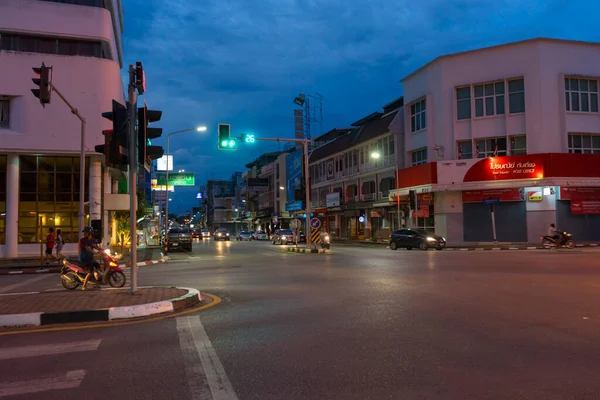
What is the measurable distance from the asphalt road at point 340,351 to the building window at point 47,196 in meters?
23.6

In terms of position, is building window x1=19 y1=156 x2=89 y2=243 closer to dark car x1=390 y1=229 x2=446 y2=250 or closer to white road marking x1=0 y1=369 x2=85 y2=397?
dark car x1=390 y1=229 x2=446 y2=250

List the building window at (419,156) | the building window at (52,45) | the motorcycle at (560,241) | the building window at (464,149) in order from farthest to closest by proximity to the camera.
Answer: the building window at (419,156) → the building window at (464,149) → the motorcycle at (560,241) → the building window at (52,45)

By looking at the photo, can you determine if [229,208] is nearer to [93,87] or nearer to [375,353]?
[93,87]

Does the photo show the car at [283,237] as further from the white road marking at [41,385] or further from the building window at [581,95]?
the white road marking at [41,385]

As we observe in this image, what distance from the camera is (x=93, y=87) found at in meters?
29.6

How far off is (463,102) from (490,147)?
4065 mm

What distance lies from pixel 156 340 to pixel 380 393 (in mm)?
3733

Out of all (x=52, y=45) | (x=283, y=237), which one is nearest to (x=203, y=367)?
(x=52, y=45)

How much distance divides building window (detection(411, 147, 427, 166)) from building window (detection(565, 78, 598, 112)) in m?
A: 10.9

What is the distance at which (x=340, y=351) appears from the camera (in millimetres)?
6328

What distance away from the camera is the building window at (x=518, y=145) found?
3588 centimetres

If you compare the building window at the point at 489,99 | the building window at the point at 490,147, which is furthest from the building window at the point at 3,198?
the building window at the point at 489,99

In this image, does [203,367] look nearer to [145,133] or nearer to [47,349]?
[47,349]

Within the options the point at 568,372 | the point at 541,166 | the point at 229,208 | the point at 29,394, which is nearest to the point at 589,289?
the point at 568,372
